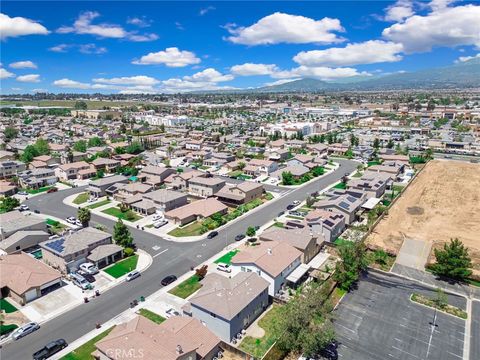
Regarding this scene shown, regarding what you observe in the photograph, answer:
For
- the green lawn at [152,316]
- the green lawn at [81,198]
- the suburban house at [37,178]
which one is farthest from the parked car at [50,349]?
the suburban house at [37,178]

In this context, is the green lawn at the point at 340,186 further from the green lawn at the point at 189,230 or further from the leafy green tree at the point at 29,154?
the leafy green tree at the point at 29,154

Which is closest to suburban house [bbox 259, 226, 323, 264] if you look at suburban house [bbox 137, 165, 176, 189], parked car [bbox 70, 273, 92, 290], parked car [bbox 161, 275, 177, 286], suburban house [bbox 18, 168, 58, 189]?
parked car [bbox 161, 275, 177, 286]

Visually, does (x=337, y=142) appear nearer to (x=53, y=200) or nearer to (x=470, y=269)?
(x=470, y=269)

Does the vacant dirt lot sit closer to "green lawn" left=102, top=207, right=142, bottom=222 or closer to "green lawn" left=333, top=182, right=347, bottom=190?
"green lawn" left=333, top=182, right=347, bottom=190

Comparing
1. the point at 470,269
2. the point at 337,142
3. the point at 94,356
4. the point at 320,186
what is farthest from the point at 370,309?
the point at 337,142

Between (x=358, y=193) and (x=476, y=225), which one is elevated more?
(x=358, y=193)

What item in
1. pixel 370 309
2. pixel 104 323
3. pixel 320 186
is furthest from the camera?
pixel 320 186
